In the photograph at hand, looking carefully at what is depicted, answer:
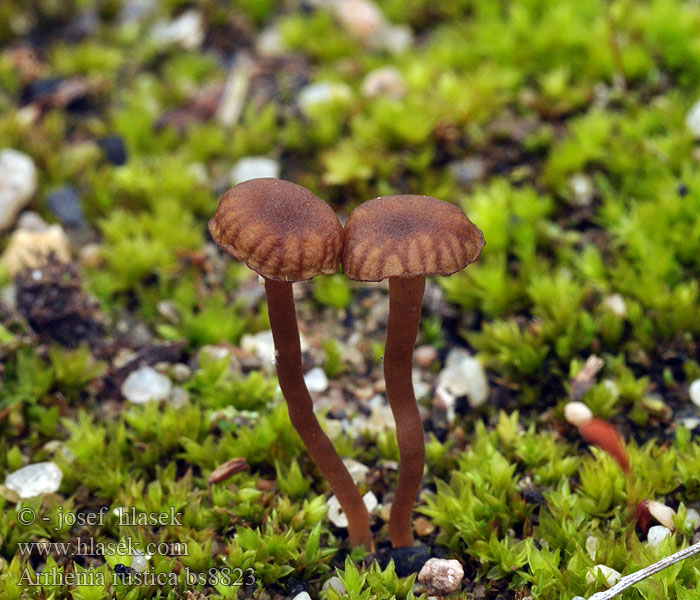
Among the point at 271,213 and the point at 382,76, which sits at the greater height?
the point at 271,213

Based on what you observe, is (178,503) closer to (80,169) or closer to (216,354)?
(216,354)

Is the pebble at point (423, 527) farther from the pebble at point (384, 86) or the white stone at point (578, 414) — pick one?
the pebble at point (384, 86)

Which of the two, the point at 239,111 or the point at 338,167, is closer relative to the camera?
the point at 338,167

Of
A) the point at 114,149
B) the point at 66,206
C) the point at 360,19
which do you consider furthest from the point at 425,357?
the point at 360,19

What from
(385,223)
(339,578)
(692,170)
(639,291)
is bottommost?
(339,578)

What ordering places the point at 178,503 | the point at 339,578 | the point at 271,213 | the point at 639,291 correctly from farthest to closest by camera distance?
the point at 639,291 → the point at 178,503 → the point at 339,578 → the point at 271,213

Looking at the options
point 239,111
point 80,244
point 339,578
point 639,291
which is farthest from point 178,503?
point 239,111

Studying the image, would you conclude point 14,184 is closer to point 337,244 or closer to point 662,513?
point 337,244
